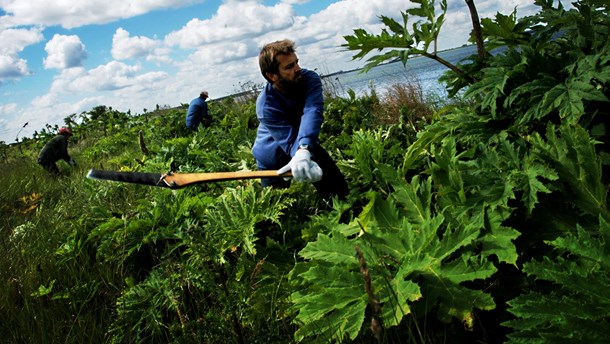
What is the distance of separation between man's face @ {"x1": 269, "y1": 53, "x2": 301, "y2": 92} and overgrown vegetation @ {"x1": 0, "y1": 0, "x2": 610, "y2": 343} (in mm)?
679

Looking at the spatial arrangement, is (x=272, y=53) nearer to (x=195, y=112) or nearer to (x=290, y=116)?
(x=290, y=116)

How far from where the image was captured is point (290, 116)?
12.1 ft

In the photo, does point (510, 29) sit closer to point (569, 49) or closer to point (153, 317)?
point (569, 49)

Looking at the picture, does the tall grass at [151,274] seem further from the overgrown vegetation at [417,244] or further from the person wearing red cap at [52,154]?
the person wearing red cap at [52,154]

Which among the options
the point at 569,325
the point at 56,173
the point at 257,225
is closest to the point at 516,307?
the point at 569,325

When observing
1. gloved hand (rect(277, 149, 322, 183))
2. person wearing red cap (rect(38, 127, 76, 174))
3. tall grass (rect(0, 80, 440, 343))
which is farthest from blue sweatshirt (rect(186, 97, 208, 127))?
gloved hand (rect(277, 149, 322, 183))

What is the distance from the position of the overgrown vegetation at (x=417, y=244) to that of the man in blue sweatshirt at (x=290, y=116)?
255mm

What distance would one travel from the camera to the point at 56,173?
1022cm

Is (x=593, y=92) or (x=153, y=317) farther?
(x=153, y=317)

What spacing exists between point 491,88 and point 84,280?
A: 310 centimetres

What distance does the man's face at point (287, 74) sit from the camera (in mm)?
3355

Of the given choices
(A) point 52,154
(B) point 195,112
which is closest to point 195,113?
(B) point 195,112

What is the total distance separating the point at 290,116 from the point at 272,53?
1.83 feet

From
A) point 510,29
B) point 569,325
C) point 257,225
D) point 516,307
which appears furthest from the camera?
point 257,225
